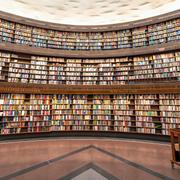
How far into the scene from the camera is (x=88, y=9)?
565 centimetres

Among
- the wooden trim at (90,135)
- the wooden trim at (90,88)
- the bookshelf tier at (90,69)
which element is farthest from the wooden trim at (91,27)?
the wooden trim at (90,135)

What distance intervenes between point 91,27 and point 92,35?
42cm

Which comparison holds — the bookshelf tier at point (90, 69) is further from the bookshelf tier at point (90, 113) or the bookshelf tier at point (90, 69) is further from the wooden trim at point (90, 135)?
the wooden trim at point (90, 135)

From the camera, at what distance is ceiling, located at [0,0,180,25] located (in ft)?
17.1

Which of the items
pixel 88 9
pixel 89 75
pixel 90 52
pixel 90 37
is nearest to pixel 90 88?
pixel 89 75

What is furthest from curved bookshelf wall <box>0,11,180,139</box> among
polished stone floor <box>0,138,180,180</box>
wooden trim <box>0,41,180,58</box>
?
polished stone floor <box>0,138,180,180</box>

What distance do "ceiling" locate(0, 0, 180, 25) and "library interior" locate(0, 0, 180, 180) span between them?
41mm

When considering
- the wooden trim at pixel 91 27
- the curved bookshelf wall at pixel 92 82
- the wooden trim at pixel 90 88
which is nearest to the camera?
the wooden trim at pixel 90 88

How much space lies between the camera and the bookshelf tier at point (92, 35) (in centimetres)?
573

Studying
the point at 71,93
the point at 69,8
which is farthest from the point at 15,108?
the point at 69,8

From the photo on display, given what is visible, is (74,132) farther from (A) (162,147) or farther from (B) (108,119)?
(A) (162,147)

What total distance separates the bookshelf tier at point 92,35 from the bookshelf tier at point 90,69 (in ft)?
2.39

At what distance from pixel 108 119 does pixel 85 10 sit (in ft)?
16.1

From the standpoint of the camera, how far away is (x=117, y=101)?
5711 mm
